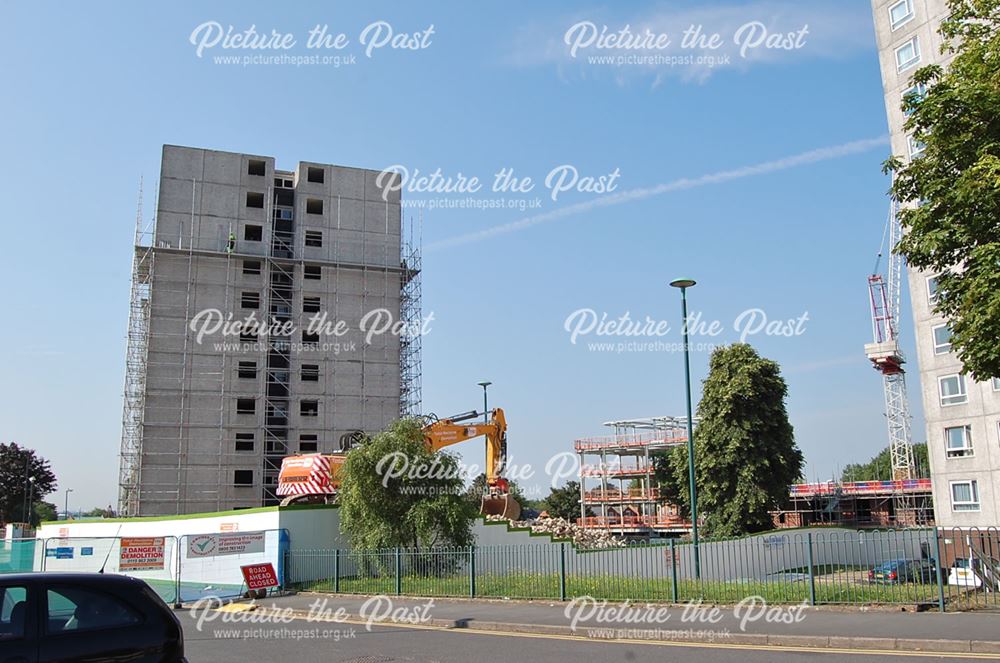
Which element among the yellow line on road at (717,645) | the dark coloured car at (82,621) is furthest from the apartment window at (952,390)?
the dark coloured car at (82,621)

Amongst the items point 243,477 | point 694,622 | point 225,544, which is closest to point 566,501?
point 243,477

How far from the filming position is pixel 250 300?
2168 inches

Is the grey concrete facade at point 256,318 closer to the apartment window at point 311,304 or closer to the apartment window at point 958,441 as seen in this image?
the apartment window at point 311,304

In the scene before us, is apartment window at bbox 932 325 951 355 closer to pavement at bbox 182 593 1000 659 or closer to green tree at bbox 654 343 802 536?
green tree at bbox 654 343 802 536

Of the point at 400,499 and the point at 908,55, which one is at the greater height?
the point at 908,55

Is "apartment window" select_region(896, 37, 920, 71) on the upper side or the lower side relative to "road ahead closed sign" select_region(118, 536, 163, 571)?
upper

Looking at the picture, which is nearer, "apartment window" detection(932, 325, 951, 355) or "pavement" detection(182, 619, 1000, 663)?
"pavement" detection(182, 619, 1000, 663)

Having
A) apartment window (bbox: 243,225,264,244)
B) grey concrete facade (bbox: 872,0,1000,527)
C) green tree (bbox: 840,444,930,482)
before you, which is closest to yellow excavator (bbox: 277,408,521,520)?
grey concrete facade (bbox: 872,0,1000,527)

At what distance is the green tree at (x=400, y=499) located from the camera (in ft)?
82.6

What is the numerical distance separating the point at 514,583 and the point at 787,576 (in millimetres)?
6731

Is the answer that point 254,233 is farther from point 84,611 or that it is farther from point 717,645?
point 84,611

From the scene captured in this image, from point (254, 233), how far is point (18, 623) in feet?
170

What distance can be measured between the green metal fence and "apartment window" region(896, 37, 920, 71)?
72.9ft

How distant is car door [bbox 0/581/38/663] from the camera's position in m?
6.78
